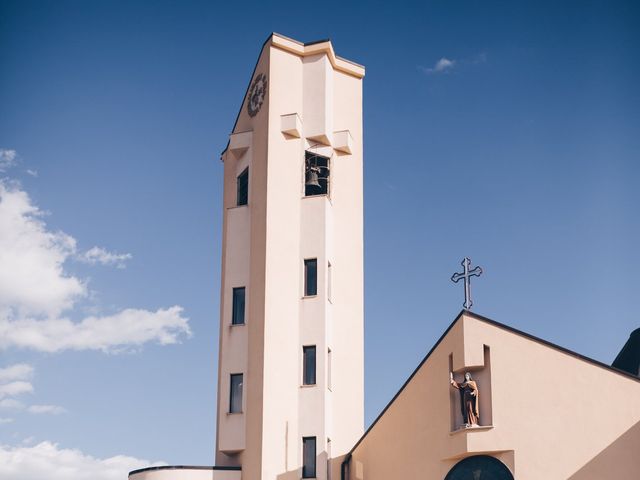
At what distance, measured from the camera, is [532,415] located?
2481 cm

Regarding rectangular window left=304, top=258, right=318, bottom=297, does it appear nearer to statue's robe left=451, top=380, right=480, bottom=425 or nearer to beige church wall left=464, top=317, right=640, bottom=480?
statue's robe left=451, top=380, right=480, bottom=425

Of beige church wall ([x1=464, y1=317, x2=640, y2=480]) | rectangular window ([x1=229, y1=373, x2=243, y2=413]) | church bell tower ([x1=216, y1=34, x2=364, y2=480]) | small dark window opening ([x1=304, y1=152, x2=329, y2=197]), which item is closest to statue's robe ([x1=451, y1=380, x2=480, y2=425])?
beige church wall ([x1=464, y1=317, x2=640, y2=480])

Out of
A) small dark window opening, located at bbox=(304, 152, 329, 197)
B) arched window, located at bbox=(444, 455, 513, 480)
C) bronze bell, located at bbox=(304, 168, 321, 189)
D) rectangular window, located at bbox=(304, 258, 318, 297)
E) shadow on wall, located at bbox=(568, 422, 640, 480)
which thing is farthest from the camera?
small dark window opening, located at bbox=(304, 152, 329, 197)

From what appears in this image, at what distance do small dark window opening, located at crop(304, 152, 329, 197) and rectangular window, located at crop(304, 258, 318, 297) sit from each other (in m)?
2.48

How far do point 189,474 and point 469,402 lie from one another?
8.49 metres

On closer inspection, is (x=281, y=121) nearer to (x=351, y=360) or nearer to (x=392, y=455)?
(x=351, y=360)

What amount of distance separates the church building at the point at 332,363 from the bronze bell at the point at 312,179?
0.15 ft

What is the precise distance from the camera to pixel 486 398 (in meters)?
25.5

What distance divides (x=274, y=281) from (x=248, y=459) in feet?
17.7

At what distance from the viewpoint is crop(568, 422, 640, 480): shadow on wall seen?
23719 mm

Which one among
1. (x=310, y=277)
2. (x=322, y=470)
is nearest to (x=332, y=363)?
(x=310, y=277)

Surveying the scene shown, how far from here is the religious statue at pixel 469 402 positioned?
25.4 m

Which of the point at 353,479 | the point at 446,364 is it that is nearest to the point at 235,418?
the point at 353,479

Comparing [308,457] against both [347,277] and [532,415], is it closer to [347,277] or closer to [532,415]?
[347,277]
